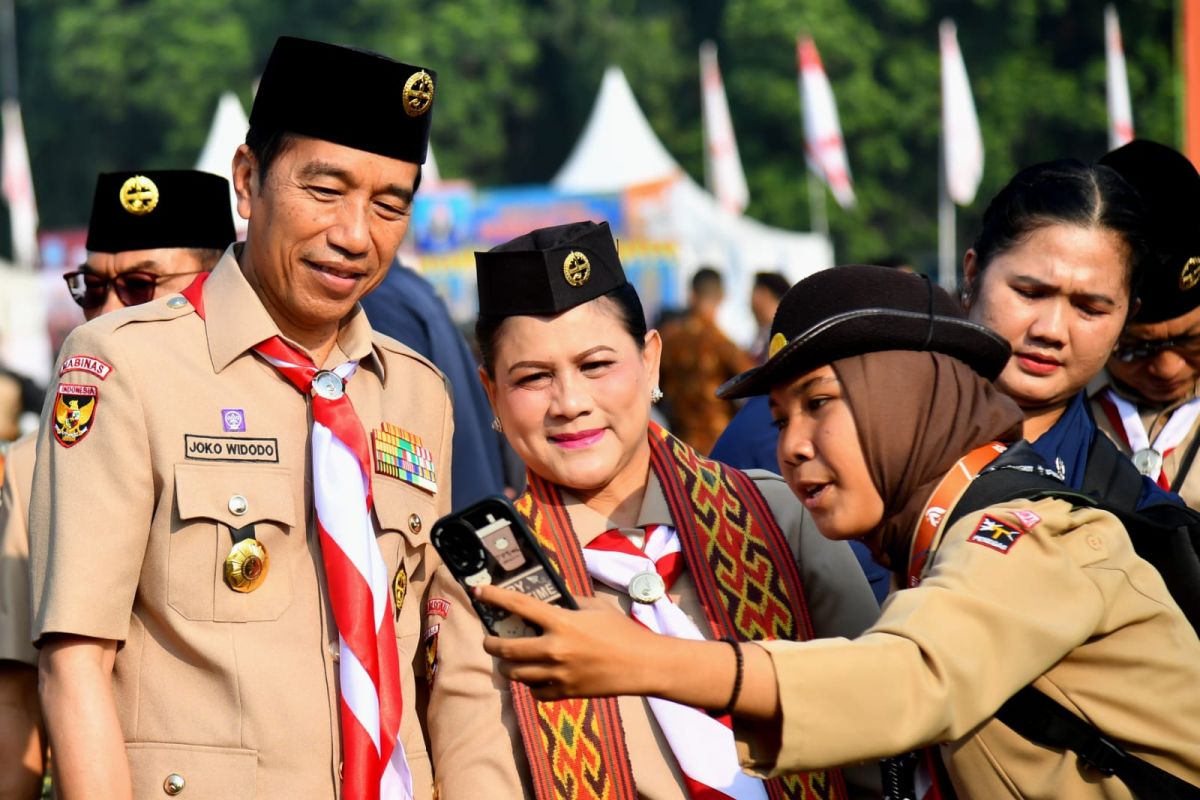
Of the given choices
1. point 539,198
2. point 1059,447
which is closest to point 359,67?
point 1059,447

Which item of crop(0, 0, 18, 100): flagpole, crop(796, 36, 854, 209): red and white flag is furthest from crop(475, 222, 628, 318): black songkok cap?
crop(0, 0, 18, 100): flagpole

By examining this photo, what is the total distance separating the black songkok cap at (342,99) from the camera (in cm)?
329

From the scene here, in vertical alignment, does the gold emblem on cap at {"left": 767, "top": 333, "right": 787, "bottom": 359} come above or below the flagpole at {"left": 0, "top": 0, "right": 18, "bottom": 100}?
below

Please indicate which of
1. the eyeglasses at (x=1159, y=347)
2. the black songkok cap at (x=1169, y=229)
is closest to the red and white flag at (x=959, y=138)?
the eyeglasses at (x=1159, y=347)

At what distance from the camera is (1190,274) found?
417 centimetres

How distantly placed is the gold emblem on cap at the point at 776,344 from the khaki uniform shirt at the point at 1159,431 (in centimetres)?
175

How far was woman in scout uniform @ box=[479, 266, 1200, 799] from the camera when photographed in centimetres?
241

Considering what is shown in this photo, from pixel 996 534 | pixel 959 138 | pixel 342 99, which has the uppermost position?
pixel 959 138

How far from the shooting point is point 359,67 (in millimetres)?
3369

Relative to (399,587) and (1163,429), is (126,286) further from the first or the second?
(1163,429)

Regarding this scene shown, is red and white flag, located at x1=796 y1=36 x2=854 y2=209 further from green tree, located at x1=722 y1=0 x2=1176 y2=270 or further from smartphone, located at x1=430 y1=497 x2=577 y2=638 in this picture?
green tree, located at x1=722 y1=0 x2=1176 y2=270

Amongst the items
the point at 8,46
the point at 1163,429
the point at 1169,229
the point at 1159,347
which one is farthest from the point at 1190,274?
the point at 8,46

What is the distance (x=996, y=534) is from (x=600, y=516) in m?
1.10

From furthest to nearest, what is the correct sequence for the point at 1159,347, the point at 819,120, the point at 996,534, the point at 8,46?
the point at 8,46, the point at 819,120, the point at 1159,347, the point at 996,534
